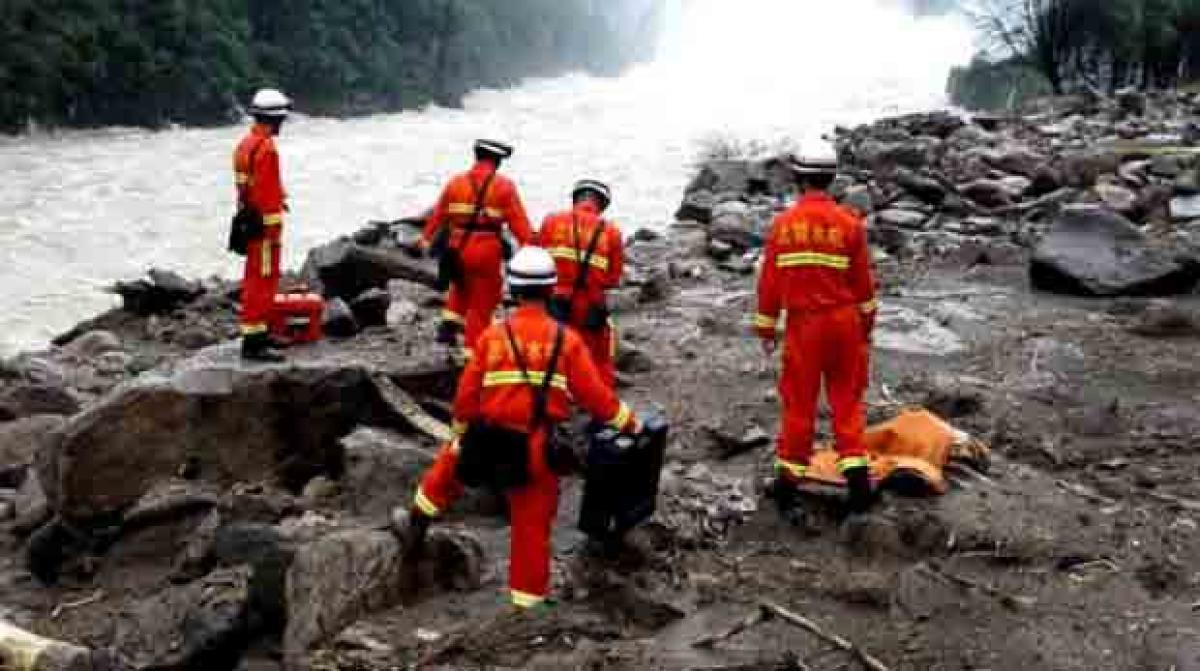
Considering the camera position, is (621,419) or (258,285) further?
(258,285)

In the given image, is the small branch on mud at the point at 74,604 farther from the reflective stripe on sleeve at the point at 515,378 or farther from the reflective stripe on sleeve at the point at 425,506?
the reflective stripe on sleeve at the point at 515,378

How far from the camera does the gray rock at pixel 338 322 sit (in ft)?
30.1

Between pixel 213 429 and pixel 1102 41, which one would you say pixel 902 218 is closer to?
pixel 213 429

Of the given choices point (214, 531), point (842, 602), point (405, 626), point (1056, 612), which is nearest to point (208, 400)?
point (214, 531)

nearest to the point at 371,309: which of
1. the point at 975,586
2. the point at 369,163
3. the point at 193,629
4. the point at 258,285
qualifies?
the point at 258,285

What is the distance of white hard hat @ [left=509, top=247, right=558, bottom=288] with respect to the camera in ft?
15.3

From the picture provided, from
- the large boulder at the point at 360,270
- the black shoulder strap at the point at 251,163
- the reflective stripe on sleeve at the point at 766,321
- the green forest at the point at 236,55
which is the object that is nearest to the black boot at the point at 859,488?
the reflective stripe on sleeve at the point at 766,321

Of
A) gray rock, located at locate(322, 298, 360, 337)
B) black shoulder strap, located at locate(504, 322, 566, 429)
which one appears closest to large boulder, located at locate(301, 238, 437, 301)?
gray rock, located at locate(322, 298, 360, 337)

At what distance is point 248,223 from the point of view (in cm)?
737

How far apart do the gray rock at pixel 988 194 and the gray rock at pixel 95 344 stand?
8.79m

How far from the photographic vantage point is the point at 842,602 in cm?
503

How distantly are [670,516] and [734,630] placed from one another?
3.43 ft

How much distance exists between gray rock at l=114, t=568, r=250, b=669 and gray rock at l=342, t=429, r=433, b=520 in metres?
0.77

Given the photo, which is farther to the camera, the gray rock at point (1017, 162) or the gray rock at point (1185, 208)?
the gray rock at point (1017, 162)
